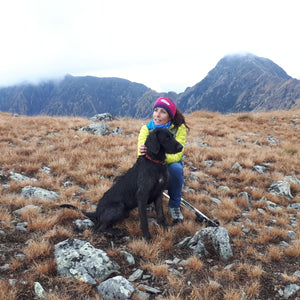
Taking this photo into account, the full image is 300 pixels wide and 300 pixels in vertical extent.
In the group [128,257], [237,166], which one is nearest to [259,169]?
[237,166]

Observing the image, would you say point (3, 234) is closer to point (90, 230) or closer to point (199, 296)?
point (90, 230)

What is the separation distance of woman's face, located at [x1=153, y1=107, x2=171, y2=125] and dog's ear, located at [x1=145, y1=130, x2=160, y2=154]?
530mm

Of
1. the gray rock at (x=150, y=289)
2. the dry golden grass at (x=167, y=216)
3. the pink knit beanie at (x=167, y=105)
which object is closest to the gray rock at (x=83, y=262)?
the dry golden grass at (x=167, y=216)

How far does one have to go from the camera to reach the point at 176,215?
4.81 m

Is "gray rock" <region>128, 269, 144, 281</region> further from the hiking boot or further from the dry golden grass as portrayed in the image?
the hiking boot

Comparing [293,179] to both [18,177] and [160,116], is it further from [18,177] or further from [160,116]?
[18,177]

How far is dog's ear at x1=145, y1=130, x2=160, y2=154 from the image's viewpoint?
4.16 metres

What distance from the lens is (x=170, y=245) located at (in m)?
3.83

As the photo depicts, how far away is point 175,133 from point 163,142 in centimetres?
77

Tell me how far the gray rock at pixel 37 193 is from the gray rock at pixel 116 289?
2954 mm

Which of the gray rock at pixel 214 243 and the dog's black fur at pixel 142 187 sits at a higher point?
the dog's black fur at pixel 142 187

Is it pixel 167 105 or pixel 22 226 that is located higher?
pixel 167 105

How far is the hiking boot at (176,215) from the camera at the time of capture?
15.5 feet

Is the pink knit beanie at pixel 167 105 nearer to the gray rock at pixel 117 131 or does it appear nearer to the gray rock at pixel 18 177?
the gray rock at pixel 18 177
